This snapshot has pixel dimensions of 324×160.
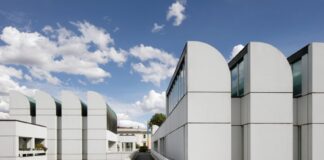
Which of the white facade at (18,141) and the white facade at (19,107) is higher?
the white facade at (19,107)

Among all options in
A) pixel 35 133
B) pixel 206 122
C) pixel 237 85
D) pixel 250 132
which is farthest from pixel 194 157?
pixel 35 133

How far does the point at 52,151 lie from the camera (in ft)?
110

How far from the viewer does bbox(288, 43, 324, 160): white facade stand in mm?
11008

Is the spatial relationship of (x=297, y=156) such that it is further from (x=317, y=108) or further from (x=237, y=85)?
(x=237, y=85)

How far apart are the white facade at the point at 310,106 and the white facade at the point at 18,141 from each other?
22.1 metres

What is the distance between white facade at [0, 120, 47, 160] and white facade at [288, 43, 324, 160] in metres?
22.1

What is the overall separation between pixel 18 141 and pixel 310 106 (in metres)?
23.5

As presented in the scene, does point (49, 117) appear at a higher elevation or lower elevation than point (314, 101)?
lower

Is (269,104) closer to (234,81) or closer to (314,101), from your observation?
(314,101)

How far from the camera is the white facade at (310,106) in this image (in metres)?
11.0

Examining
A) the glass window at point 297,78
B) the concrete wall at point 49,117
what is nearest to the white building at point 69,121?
the concrete wall at point 49,117

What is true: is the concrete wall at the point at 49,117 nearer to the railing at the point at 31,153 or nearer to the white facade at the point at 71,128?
the white facade at the point at 71,128

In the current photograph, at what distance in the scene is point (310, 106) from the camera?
11.2 m

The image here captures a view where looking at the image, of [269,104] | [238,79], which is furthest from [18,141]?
[269,104]
